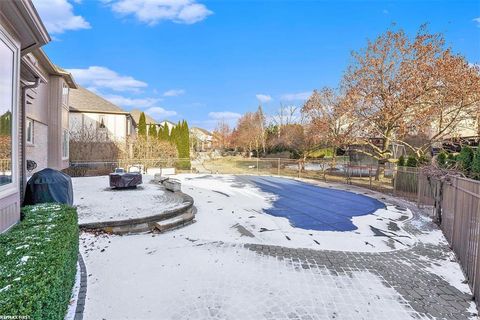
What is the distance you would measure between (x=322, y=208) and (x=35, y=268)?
8.34 m

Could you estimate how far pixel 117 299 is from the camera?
323 cm

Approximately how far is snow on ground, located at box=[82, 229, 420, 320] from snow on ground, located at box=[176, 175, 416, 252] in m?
1.05

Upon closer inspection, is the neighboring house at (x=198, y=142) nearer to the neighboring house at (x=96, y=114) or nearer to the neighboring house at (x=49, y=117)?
the neighboring house at (x=96, y=114)

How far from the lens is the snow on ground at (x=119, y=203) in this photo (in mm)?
6227

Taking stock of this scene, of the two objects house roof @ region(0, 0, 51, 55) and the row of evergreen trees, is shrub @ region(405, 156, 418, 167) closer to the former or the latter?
house roof @ region(0, 0, 51, 55)

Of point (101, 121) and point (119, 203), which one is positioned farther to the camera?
point (101, 121)

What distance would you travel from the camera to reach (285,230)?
21.3 feet

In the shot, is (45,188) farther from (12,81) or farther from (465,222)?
(465,222)

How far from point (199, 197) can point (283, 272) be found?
6449 millimetres

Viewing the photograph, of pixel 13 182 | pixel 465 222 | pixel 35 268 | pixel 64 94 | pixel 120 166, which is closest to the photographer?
pixel 35 268

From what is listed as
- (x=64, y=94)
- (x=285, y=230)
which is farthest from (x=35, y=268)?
(x=64, y=94)

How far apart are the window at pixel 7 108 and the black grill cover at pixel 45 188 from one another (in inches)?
77.5

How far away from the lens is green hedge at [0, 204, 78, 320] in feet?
5.28

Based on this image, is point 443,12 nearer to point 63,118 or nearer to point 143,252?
point 143,252
